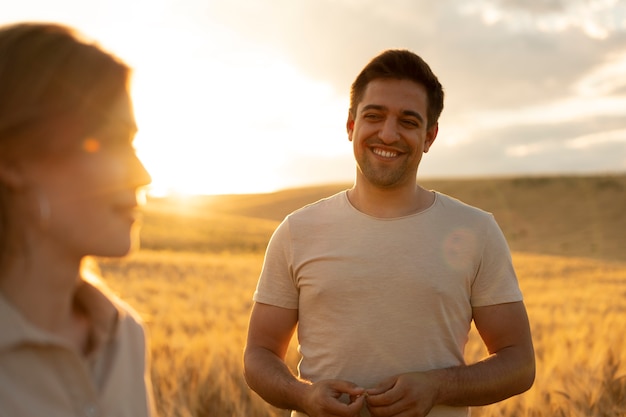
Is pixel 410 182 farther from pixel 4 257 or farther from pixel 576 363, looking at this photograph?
pixel 576 363

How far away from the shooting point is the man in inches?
97.1

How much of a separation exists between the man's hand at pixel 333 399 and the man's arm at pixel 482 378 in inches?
2.3

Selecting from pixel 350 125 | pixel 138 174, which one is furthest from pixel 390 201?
pixel 138 174

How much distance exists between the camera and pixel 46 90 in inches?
48.1

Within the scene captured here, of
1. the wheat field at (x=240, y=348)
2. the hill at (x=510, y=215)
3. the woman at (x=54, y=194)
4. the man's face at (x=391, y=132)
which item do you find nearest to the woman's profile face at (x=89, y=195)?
the woman at (x=54, y=194)

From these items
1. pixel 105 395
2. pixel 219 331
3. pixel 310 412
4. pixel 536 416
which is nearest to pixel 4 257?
pixel 105 395

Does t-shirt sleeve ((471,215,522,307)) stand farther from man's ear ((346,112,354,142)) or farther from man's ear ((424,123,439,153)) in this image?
man's ear ((346,112,354,142))

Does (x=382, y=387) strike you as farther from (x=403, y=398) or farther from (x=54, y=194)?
(x=54, y=194)

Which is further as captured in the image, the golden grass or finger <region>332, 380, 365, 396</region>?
the golden grass

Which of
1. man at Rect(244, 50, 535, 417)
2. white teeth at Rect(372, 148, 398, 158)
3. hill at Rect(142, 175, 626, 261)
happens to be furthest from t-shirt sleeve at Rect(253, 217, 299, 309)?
hill at Rect(142, 175, 626, 261)

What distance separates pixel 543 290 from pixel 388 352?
12455 mm

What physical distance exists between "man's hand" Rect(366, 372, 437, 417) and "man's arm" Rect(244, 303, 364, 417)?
0.07 meters

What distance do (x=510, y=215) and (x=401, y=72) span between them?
6601 cm

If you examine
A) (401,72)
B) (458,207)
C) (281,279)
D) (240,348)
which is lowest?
(240,348)
